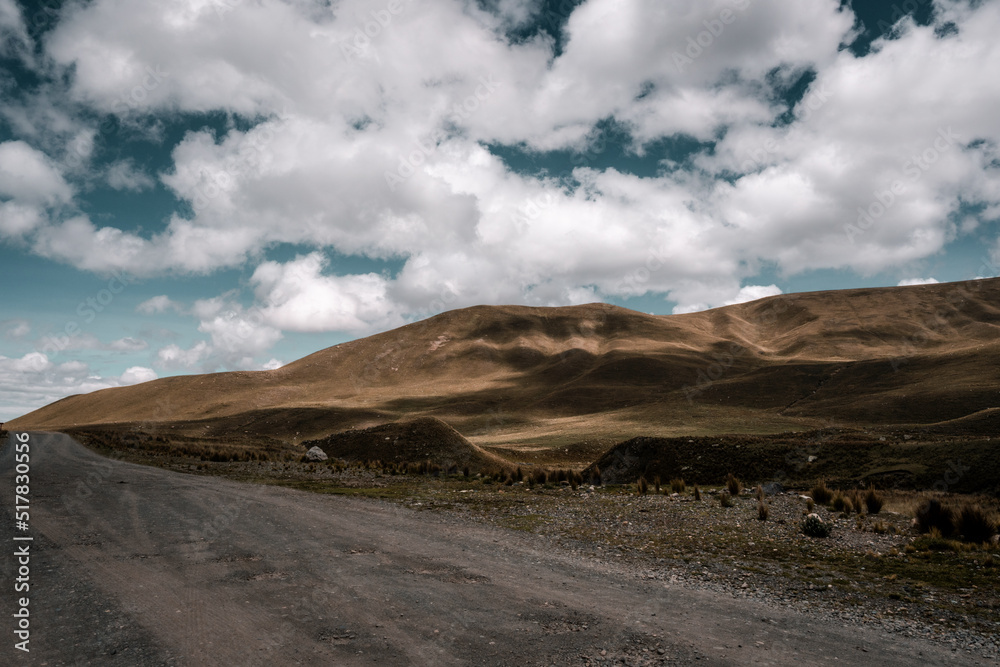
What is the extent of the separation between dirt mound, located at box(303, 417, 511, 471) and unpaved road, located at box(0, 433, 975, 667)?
26224 millimetres

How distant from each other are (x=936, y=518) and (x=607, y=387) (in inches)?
4528

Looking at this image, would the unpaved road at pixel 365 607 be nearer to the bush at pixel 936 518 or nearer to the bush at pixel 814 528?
the bush at pixel 814 528

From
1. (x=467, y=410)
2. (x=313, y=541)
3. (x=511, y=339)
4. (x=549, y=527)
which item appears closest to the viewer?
(x=313, y=541)

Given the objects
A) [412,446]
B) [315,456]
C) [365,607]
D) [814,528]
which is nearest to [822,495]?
[814,528]

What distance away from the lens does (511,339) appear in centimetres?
19938

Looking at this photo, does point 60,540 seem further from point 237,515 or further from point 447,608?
point 447,608

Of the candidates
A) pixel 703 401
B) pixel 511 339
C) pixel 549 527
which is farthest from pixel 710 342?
pixel 549 527

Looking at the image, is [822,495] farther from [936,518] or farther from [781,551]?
[781,551]

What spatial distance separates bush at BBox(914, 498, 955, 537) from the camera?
41.3 ft

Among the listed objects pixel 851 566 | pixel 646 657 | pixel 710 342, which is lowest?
pixel 851 566

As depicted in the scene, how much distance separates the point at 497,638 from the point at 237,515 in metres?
10.4

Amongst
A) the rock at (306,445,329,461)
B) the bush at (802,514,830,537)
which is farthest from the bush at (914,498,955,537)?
the rock at (306,445,329,461)

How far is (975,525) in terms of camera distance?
11969 mm

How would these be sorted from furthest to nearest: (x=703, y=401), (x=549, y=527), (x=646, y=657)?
(x=703, y=401) < (x=549, y=527) < (x=646, y=657)
